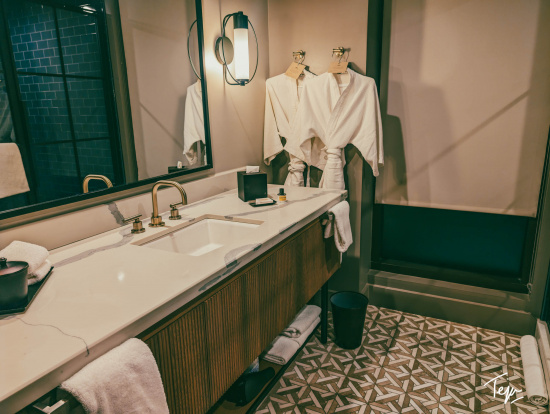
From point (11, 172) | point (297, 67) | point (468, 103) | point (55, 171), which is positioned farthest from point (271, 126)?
point (11, 172)

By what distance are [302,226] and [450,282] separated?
54.8 inches

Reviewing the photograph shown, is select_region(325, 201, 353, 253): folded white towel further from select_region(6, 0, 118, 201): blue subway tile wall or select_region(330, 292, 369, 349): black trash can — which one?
select_region(6, 0, 118, 201): blue subway tile wall

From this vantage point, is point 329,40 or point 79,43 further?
point 329,40

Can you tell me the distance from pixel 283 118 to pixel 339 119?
380 mm

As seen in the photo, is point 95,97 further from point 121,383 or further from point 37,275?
point 121,383

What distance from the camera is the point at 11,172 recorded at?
1.20 metres

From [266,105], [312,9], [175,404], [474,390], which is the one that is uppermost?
[312,9]

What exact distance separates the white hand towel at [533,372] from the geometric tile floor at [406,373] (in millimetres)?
51

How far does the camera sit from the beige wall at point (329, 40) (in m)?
2.25

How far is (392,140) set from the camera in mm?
2455

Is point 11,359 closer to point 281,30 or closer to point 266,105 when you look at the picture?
point 266,105

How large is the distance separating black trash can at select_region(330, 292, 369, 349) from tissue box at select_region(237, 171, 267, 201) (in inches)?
31.8

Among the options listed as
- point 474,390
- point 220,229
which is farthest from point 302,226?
point 474,390

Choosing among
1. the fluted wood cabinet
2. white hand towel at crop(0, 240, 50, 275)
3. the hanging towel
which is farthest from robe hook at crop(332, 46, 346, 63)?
white hand towel at crop(0, 240, 50, 275)
